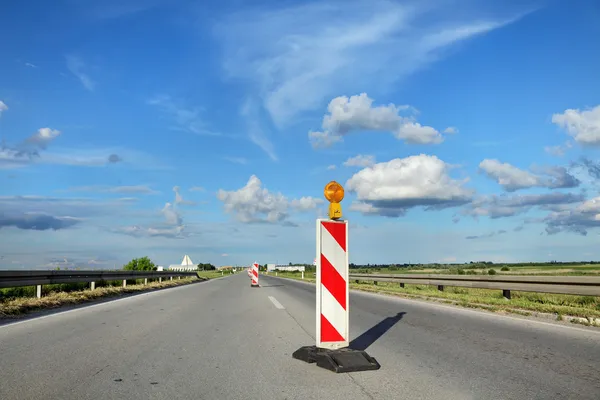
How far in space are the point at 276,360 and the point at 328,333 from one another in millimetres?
781

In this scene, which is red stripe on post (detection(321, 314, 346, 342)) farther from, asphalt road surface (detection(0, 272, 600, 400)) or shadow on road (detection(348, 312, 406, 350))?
shadow on road (detection(348, 312, 406, 350))

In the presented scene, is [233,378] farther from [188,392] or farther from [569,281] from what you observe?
[569,281]

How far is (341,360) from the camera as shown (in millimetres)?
5406

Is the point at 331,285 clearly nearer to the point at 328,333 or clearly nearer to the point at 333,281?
the point at 333,281

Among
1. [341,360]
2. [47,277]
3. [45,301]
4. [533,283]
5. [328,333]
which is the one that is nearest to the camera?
[341,360]

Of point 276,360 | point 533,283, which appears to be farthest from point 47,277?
point 533,283

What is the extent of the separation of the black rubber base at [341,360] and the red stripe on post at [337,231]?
4.17ft

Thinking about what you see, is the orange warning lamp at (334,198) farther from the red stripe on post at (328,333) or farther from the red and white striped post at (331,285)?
the red stripe on post at (328,333)

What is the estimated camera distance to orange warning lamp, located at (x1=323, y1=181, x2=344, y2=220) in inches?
237

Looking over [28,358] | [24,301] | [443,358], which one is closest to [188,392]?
[28,358]

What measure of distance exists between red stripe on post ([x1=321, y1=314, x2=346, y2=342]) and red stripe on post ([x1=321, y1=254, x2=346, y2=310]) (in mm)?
296

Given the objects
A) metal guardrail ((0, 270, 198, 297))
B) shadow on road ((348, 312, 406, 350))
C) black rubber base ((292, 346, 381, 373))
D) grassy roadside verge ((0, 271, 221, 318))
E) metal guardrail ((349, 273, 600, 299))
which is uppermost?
metal guardrail ((0, 270, 198, 297))

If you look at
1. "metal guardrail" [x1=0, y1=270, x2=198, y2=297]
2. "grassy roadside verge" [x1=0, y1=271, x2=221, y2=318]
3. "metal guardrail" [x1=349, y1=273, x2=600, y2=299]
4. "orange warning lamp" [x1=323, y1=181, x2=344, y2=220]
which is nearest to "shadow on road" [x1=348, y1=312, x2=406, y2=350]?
"orange warning lamp" [x1=323, y1=181, x2=344, y2=220]

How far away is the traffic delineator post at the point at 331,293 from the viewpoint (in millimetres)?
5723
